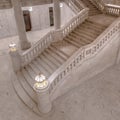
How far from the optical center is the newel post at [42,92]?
4.92 meters

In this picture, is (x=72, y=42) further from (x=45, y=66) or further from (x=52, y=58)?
(x=45, y=66)

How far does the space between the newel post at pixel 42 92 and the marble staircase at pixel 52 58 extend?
0.43 meters

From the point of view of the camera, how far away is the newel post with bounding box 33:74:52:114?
4918mm

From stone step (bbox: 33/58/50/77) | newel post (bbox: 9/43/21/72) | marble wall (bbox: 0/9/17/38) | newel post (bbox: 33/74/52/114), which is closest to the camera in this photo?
newel post (bbox: 33/74/52/114)

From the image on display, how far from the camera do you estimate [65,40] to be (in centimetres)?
915

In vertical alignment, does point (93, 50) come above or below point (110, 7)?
below

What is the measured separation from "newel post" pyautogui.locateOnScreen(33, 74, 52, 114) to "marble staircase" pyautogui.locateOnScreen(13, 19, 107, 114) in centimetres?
43

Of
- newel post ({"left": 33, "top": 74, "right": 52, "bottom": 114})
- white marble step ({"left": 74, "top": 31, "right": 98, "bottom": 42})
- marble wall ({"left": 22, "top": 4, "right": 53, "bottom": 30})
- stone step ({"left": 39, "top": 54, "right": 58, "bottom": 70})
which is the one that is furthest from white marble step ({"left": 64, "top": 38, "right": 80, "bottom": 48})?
marble wall ({"left": 22, "top": 4, "right": 53, "bottom": 30})

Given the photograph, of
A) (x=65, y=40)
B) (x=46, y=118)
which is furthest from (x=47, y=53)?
(x=46, y=118)

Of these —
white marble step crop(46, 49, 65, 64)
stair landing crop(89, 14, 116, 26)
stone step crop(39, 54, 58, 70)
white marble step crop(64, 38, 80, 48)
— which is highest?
stair landing crop(89, 14, 116, 26)

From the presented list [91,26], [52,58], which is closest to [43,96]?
[52,58]

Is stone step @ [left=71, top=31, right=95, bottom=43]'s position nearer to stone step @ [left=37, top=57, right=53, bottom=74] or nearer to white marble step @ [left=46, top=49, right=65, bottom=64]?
white marble step @ [left=46, top=49, right=65, bottom=64]

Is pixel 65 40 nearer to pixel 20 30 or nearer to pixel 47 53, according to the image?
pixel 47 53

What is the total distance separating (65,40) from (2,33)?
8.55 metres
